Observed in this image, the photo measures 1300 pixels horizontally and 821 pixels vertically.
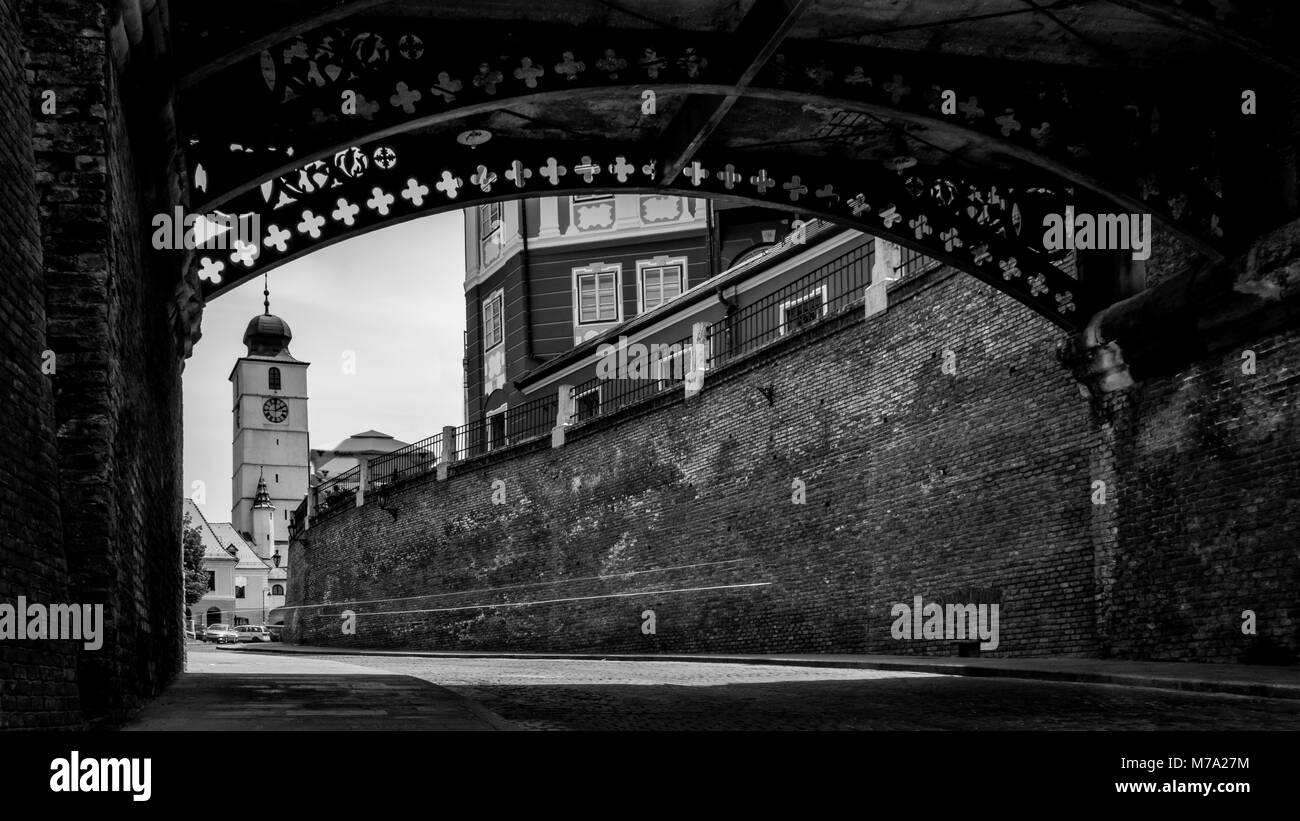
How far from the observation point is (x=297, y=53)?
1222 centimetres

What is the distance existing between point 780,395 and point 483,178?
1039 cm

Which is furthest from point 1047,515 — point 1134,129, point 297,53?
point 297,53

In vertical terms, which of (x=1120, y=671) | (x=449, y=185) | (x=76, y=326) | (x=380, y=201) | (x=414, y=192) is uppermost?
(x=449, y=185)

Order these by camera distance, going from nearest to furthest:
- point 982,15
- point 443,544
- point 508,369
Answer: point 982,15, point 443,544, point 508,369

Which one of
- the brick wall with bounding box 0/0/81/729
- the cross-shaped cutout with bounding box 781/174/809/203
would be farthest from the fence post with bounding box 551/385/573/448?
the brick wall with bounding box 0/0/81/729

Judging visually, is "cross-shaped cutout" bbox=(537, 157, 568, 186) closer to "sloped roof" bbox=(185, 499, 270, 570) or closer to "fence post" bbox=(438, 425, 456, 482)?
"fence post" bbox=(438, 425, 456, 482)

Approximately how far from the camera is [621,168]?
15320 millimetres

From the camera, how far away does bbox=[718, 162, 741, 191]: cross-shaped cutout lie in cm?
1564

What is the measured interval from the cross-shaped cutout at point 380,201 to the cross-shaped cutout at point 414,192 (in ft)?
0.56

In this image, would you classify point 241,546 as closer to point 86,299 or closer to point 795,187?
point 795,187

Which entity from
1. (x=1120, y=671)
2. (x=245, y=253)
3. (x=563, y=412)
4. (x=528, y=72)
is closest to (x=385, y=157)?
(x=245, y=253)
